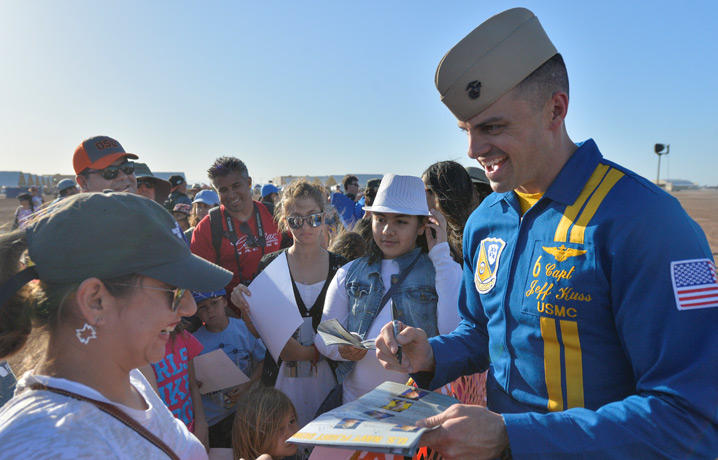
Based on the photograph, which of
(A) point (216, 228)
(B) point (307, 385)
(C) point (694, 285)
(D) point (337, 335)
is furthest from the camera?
(A) point (216, 228)

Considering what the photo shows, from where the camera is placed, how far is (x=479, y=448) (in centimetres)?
137

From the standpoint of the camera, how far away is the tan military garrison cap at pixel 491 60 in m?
1.67

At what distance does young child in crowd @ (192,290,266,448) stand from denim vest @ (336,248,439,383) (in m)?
0.92

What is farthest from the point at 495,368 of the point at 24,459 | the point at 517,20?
the point at 24,459

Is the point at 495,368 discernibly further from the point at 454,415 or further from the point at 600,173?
the point at 600,173

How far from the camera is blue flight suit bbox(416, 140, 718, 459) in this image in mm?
1243

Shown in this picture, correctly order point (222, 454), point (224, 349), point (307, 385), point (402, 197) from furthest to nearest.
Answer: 1. point (224, 349)
2. point (307, 385)
3. point (402, 197)
4. point (222, 454)

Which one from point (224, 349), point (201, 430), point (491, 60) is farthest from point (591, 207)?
point (224, 349)

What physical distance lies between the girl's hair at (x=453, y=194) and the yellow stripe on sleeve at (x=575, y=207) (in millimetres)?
2003

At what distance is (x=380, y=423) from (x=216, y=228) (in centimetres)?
363

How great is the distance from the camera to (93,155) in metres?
3.47

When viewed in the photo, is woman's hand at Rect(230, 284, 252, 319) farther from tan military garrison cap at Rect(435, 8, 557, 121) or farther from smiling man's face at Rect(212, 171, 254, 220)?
tan military garrison cap at Rect(435, 8, 557, 121)

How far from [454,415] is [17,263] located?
1361mm

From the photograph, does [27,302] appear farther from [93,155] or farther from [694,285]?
[93,155]
